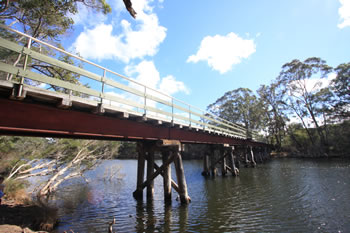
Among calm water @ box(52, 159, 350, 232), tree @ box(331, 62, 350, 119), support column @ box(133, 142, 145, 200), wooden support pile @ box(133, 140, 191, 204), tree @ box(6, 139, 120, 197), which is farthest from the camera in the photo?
tree @ box(331, 62, 350, 119)

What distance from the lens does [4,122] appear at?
4.27 m

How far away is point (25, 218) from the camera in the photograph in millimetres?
7039

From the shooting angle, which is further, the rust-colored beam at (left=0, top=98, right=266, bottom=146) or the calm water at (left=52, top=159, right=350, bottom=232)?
the calm water at (left=52, top=159, right=350, bottom=232)

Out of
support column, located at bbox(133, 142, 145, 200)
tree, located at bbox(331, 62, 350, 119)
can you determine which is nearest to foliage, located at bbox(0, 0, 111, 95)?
support column, located at bbox(133, 142, 145, 200)

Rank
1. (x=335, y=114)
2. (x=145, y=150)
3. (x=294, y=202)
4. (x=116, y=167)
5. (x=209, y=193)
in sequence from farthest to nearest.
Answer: (x=335, y=114)
(x=116, y=167)
(x=209, y=193)
(x=145, y=150)
(x=294, y=202)

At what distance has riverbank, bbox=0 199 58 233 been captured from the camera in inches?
252

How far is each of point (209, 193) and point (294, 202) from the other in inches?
177

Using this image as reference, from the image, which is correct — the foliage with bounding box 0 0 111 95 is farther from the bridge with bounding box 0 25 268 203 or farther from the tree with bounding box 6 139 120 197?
the tree with bounding box 6 139 120 197

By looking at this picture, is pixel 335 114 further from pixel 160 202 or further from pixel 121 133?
pixel 121 133

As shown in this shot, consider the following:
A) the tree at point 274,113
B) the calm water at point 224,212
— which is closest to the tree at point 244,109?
the tree at point 274,113

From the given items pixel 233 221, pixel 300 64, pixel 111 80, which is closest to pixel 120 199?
pixel 233 221

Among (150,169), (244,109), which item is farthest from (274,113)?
(150,169)

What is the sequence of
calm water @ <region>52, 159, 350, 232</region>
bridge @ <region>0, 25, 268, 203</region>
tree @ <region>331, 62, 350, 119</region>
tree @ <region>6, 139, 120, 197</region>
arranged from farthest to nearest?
1. tree @ <region>331, 62, 350, 119</region>
2. tree @ <region>6, 139, 120, 197</region>
3. calm water @ <region>52, 159, 350, 232</region>
4. bridge @ <region>0, 25, 268, 203</region>

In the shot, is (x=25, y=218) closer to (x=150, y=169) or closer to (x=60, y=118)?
(x=60, y=118)
